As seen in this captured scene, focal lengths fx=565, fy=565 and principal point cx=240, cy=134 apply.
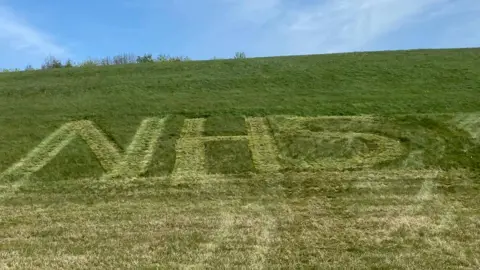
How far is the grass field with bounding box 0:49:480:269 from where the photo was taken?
9.60 meters

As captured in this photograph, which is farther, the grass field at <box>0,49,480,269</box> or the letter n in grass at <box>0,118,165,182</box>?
the letter n in grass at <box>0,118,165,182</box>

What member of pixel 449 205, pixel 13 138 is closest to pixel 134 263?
pixel 449 205

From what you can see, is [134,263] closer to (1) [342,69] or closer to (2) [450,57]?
(1) [342,69]

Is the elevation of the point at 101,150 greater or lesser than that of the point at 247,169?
greater

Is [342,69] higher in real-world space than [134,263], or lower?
higher

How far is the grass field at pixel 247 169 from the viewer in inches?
378

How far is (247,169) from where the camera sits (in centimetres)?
1404

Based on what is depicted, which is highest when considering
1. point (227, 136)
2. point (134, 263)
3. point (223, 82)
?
point (223, 82)

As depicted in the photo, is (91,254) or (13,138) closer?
(91,254)

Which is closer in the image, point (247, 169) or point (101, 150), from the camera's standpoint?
point (247, 169)

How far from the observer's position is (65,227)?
10.9 meters

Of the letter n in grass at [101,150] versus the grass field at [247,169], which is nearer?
the grass field at [247,169]

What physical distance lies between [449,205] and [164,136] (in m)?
8.23

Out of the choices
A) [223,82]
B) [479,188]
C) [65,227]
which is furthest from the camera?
[223,82]
